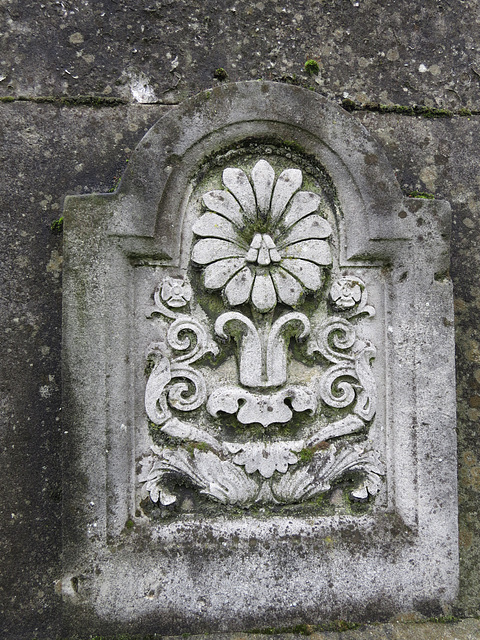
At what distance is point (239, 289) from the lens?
2152 millimetres

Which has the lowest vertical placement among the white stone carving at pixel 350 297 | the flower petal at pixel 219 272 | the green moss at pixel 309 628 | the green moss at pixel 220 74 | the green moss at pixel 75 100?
the green moss at pixel 309 628

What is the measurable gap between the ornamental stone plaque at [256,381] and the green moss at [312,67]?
433 millimetres

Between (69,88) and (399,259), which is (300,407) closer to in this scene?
(399,259)

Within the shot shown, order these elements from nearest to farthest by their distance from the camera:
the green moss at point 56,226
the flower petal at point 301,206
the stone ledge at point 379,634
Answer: the stone ledge at point 379,634, the flower petal at point 301,206, the green moss at point 56,226

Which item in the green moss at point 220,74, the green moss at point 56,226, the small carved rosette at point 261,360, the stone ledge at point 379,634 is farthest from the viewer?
the green moss at point 220,74

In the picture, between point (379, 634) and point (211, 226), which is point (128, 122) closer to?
point (211, 226)

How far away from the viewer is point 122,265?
2.10 m

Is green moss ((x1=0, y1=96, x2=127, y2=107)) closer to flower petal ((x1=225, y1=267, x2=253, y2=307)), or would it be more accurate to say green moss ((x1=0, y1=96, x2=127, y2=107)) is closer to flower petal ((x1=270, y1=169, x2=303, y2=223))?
flower petal ((x1=270, y1=169, x2=303, y2=223))

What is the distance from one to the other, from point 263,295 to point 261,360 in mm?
287

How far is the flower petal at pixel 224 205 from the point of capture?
7.13ft

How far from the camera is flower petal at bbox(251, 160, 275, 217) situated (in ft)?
7.20

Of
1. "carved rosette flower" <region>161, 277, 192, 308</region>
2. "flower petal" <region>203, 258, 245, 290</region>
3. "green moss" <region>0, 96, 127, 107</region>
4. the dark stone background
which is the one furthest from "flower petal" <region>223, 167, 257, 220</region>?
"green moss" <region>0, 96, 127, 107</region>

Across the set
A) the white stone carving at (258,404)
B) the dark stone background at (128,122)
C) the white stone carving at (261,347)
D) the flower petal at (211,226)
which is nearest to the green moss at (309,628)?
the dark stone background at (128,122)

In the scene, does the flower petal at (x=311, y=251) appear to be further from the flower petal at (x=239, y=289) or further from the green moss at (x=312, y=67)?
the green moss at (x=312, y=67)
